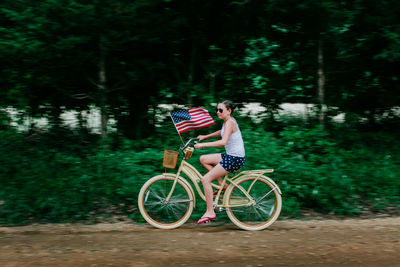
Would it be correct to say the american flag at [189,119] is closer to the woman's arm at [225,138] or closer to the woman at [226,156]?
the woman at [226,156]

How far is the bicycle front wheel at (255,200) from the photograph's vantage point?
6.18m

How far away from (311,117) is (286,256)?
5.42 m

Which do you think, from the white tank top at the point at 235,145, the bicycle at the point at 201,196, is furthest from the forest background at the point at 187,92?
the white tank top at the point at 235,145

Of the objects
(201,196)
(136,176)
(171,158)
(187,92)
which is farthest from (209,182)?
(187,92)

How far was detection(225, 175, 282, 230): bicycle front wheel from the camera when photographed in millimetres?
6180

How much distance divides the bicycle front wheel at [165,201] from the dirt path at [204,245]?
0.18 meters

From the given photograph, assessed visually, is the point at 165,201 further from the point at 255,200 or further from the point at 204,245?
the point at 255,200

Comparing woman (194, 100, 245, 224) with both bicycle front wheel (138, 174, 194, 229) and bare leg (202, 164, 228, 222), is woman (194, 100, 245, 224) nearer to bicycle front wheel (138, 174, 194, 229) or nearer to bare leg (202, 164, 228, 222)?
bare leg (202, 164, 228, 222)

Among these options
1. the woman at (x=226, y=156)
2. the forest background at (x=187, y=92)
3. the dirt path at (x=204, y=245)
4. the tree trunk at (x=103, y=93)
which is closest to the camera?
the dirt path at (x=204, y=245)

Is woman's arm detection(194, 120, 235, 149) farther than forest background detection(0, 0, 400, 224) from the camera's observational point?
No

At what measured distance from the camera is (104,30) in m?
7.71

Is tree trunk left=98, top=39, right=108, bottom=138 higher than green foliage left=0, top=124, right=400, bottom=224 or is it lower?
higher

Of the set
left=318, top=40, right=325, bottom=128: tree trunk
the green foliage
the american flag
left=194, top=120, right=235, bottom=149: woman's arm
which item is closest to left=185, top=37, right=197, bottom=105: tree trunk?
the green foliage

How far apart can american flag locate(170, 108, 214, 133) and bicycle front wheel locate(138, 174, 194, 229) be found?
0.76 meters
